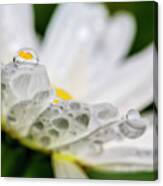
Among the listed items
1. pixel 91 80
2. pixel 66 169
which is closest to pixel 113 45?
pixel 91 80

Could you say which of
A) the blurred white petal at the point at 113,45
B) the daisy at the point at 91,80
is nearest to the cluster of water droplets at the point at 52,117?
the daisy at the point at 91,80

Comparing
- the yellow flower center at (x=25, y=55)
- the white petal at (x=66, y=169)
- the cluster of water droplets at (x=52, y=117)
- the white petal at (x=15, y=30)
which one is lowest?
the white petal at (x=66, y=169)

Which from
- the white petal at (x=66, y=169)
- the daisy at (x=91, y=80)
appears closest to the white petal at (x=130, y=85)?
the daisy at (x=91, y=80)

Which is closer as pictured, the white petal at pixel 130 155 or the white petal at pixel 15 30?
the white petal at pixel 130 155

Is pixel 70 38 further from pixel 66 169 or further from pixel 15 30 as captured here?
pixel 66 169

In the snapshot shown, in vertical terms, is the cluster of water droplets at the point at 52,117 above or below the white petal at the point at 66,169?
above

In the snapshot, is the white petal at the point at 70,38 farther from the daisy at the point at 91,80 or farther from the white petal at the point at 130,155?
the white petal at the point at 130,155

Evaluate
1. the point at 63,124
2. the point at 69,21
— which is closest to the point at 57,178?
the point at 63,124
